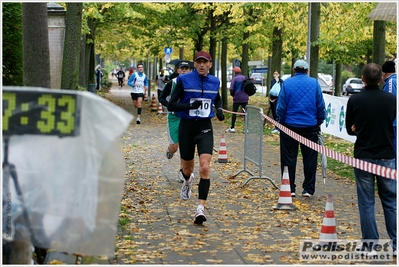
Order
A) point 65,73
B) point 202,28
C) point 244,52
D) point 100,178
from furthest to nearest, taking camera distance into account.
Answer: point 202,28 < point 244,52 < point 65,73 < point 100,178

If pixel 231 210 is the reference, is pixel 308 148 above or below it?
above

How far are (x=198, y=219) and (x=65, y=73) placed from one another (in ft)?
15.4

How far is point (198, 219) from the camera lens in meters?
8.61

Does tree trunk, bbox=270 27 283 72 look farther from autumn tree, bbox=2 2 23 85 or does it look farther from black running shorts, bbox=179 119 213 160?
black running shorts, bbox=179 119 213 160

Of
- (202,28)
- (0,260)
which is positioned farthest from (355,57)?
(0,260)

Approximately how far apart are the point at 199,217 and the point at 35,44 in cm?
268

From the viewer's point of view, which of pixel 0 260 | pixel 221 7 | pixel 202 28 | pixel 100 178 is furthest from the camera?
pixel 202 28

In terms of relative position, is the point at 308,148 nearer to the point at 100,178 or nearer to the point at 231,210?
the point at 231,210

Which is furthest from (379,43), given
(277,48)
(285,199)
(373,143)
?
(277,48)

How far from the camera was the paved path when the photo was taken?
714 cm

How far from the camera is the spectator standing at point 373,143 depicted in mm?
7051

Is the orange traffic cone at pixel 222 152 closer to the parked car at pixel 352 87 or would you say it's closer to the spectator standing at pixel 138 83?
the spectator standing at pixel 138 83

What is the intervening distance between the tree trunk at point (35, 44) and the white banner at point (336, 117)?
9133mm

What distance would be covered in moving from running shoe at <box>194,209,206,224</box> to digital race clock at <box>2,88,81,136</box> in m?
3.89
